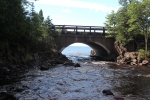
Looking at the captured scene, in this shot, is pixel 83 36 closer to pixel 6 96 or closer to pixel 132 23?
pixel 132 23

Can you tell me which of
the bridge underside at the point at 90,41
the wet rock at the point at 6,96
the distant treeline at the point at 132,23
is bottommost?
the wet rock at the point at 6,96

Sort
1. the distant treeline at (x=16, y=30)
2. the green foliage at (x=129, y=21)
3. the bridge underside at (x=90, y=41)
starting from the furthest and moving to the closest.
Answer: the bridge underside at (x=90, y=41) → the green foliage at (x=129, y=21) → the distant treeline at (x=16, y=30)

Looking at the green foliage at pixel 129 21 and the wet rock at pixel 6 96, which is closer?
the wet rock at pixel 6 96

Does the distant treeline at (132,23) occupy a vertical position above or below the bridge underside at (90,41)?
above

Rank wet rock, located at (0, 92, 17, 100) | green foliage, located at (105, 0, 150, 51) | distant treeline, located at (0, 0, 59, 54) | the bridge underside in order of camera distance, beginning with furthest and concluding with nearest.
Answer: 1. the bridge underside
2. green foliage, located at (105, 0, 150, 51)
3. distant treeline, located at (0, 0, 59, 54)
4. wet rock, located at (0, 92, 17, 100)

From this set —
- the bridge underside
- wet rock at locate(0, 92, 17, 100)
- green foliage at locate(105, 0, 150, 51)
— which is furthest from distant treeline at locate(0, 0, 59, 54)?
green foliage at locate(105, 0, 150, 51)

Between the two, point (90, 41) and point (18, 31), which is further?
point (90, 41)

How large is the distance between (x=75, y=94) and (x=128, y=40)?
30.8 metres

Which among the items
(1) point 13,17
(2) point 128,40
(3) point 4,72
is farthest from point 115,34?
(3) point 4,72

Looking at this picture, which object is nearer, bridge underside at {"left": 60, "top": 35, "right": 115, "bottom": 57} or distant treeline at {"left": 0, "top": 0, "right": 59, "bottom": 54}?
distant treeline at {"left": 0, "top": 0, "right": 59, "bottom": 54}

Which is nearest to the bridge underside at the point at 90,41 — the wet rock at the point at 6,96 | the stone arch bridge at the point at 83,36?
the stone arch bridge at the point at 83,36

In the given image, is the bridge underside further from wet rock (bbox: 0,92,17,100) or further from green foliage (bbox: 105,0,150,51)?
wet rock (bbox: 0,92,17,100)

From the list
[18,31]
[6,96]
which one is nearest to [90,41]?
[18,31]

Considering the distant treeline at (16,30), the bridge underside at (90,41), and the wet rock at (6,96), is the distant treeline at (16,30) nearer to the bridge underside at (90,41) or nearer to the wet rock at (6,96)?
the bridge underside at (90,41)
